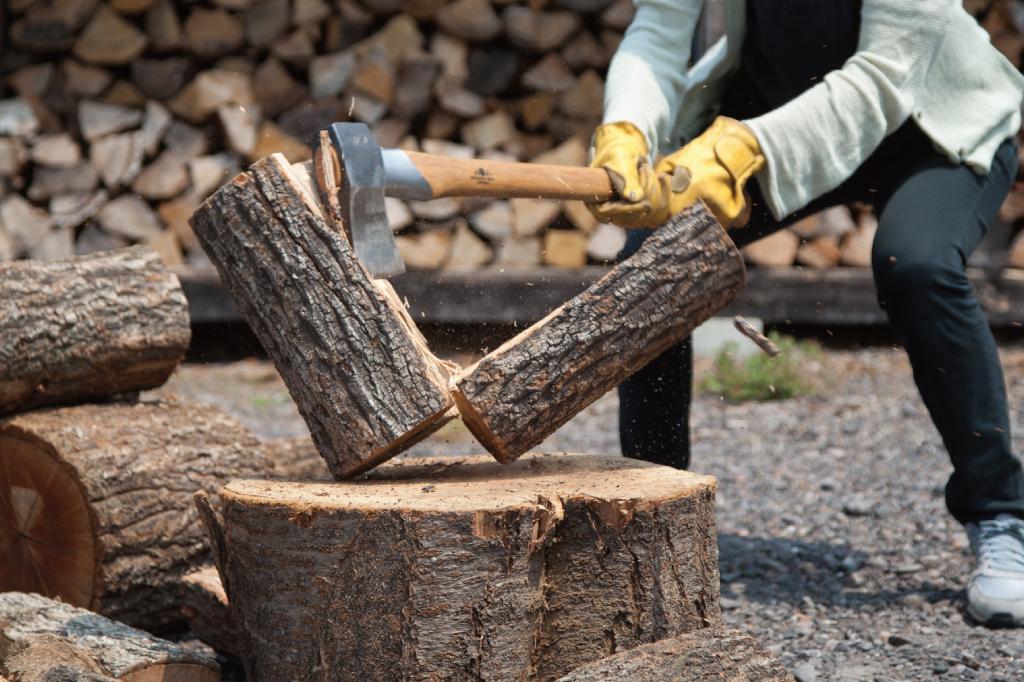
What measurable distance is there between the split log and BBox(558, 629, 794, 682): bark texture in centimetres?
45

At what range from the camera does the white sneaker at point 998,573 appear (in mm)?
2516

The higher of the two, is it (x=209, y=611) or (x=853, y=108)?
(x=853, y=108)

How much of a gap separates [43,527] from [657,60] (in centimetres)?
179

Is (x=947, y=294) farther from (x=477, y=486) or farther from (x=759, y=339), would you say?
(x=477, y=486)

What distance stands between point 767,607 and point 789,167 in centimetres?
102

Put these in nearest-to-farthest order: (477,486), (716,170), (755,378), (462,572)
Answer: (462,572) < (477,486) < (716,170) < (755,378)

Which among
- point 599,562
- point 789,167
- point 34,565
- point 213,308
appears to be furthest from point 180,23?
point 599,562

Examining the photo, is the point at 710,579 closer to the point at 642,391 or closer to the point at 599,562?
the point at 599,562

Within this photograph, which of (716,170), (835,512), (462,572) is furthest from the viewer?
(835,512)

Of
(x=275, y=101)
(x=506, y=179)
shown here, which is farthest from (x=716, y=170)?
(x=275, y=101)

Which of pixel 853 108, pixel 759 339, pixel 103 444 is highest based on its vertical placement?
pixel 853 108

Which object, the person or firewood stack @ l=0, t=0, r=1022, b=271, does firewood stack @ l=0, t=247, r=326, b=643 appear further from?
firewood stack @ l=0, t=0, r=1022, b=271

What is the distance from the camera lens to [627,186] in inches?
94.4

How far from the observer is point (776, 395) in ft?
16.2
